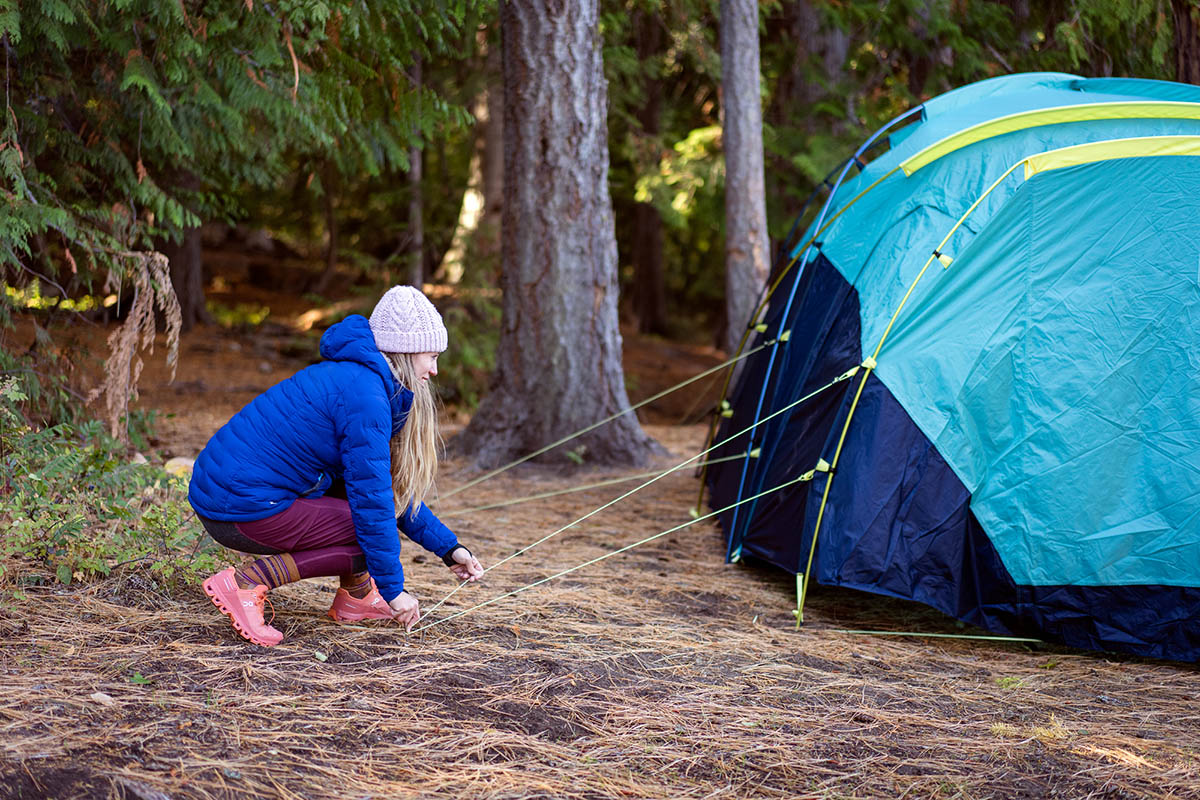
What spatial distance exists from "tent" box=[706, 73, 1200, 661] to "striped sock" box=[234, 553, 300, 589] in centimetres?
192

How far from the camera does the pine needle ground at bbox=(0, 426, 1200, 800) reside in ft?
7.59

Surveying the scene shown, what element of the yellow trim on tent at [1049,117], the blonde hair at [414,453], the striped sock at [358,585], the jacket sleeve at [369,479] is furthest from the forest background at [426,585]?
the yellow trim on tent at [1049,117]

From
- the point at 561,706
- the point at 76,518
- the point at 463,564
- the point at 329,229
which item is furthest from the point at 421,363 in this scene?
the point at 329,229

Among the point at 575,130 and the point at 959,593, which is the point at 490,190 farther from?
the point at 959,593

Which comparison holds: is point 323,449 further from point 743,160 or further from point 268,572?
point 743,160

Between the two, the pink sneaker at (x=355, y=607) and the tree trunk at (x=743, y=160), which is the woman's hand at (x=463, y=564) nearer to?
the pink sneaker at (x=355, y=607)

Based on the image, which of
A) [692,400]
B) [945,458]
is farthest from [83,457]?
[692,400]

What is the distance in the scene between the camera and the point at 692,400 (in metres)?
10.4

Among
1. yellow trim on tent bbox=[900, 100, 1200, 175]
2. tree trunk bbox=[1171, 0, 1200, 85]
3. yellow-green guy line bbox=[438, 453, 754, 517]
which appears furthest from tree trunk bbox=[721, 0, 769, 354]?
yellow trim on tent bbox=[900, 100, 1200, 175]

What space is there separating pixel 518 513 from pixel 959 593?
8.12ft

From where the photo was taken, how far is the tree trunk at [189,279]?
411 inches

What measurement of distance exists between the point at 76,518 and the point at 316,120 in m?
2.37

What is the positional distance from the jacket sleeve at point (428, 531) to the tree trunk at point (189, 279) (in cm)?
818

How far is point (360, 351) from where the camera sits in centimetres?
296
